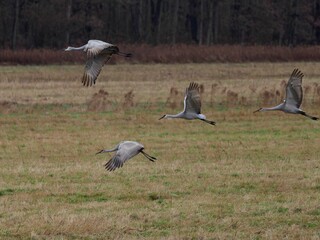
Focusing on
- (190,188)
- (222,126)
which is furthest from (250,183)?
(222,126)

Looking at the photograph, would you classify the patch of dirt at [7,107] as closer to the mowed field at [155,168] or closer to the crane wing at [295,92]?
the mowed field at [155,168]

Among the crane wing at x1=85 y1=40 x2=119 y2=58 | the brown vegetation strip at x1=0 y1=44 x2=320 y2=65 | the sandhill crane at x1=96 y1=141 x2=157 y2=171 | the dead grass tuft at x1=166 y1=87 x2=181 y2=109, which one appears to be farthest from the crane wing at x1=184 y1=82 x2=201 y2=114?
the brown vegetation strip at x1=0 y1=44 x2=320 y2=65

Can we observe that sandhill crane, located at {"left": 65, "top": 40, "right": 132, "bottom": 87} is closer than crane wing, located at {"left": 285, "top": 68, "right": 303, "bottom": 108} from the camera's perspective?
Yes

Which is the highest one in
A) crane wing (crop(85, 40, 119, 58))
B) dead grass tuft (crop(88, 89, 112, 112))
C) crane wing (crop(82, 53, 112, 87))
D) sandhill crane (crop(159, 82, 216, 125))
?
crane wing (crop(85, 40, 119, 58))

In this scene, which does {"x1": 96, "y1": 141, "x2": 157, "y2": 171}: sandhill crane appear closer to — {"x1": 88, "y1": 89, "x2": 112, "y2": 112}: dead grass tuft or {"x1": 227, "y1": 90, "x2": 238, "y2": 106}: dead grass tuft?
{"x1": 88, "y1": 89, "x2": 112, "y2": 112}: dead grass tuft

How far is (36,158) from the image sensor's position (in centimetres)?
1778

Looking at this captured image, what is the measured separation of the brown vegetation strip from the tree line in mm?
9756

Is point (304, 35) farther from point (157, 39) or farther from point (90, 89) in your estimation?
point (90, 89)

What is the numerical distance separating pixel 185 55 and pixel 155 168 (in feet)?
107

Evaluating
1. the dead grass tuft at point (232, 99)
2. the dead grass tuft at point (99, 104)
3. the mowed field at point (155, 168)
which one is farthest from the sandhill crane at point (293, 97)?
the dead grass tuft at point (232, 99)

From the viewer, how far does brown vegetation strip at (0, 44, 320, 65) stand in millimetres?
47219

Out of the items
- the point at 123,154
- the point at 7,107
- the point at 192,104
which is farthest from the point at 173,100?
the point at 123,154

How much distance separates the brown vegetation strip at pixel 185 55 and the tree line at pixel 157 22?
9756 mm

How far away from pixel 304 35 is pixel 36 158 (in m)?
53.6
